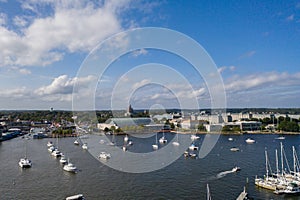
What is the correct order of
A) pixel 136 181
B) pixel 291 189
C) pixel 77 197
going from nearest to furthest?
1. pixel 77 197
2. pixel 291 189
3. pixel 136 181

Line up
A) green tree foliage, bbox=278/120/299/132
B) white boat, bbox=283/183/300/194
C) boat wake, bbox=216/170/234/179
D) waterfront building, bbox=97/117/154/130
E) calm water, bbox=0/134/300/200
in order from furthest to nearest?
waterfront building, bbox=97/117/154/130 → green tree foliage, bbox=278/120/299/132 → boat wake, bbox=216/170/234/179 → calm water, bbox=0/134/300/200 → white boat, bbox=283/183/300/194

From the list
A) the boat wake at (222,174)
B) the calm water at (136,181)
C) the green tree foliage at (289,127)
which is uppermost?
the green tree foliage at (289,127)

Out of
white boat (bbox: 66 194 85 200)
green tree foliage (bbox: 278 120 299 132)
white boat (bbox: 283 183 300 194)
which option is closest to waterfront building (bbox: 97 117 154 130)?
green tree foliage (bbox: 278 120 299 132)

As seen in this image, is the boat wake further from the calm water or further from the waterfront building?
the waterfront building

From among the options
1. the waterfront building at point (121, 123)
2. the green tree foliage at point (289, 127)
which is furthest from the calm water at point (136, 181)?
the waterfront building at point (121, 123)

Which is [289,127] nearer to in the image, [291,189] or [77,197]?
[291,189]

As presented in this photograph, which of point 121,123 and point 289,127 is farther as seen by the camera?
point 121,123

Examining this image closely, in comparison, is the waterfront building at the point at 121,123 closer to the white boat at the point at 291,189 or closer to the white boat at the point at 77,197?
the white boat at the point at 77,197

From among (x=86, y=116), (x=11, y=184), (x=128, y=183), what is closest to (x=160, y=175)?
(x=128, y=183)

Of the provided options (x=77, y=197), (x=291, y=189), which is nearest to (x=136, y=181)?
(x=77, y=197)

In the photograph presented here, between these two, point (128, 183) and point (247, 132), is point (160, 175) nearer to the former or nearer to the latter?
point (128, 183)

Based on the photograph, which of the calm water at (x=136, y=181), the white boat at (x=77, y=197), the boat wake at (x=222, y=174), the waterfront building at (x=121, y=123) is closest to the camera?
the white boat at (x=77, y=197)
